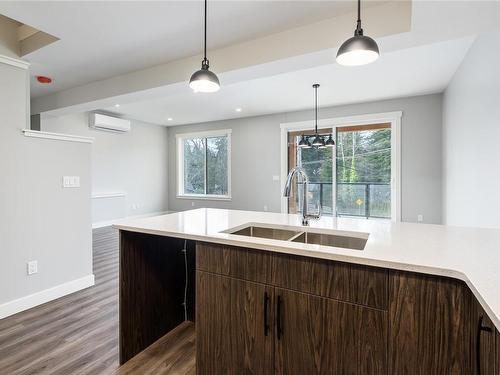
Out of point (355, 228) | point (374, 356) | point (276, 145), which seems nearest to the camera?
point (374, 356)

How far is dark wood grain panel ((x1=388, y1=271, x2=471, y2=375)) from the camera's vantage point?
1.00m

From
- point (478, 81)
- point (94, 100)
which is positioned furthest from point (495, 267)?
point (94, 100)

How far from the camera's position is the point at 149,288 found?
6.79 ft

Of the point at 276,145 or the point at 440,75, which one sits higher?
the point at 440,75

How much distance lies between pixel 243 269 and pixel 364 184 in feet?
16.6

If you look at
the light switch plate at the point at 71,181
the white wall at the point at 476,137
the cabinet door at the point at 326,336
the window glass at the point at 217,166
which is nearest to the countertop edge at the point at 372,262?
the cabinet door at the point at 326,336

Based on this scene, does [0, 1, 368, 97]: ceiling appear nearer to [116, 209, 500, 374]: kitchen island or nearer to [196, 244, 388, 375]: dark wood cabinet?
[116, 209, 500, 374]: kitchen island

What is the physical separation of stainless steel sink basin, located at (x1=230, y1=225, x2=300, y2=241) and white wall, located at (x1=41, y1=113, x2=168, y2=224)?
5306mm

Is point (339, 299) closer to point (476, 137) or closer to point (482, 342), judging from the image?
point (482, 342)

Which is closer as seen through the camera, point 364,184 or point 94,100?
point 94,100

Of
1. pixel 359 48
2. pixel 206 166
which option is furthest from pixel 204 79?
pixel 206 166

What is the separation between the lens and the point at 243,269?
1443mm

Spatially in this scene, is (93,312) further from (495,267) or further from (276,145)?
(276,145)

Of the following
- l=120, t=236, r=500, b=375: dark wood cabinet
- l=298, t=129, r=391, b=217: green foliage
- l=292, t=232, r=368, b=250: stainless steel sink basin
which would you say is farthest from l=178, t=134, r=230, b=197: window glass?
l=120, t=236, r=500, b=375: dark wood cabinet
